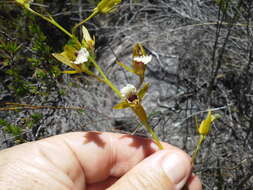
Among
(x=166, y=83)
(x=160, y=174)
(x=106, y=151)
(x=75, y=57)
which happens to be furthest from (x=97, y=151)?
(x=166, y=83)

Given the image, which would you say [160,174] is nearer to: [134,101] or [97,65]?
[134,101]

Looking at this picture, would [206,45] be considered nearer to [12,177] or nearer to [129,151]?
[129,151]

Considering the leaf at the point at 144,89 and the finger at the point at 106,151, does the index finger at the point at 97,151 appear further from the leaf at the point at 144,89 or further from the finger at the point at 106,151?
the leaf at the point at 144,89

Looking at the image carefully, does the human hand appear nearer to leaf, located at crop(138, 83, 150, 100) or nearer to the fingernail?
the fingernail

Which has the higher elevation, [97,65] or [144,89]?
[97,65]

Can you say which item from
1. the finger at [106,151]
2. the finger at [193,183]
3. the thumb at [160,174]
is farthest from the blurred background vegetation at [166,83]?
the thumb at [160,174]

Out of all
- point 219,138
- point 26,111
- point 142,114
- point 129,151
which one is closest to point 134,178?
point 142,114

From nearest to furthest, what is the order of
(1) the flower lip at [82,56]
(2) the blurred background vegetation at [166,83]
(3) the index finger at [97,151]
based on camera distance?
(1) the flower lip at [82,56], (3) the index finger at [97,151], (2) the blurred background vegetation at [166,83]
